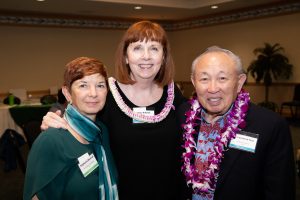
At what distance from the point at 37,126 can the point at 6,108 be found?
3.32 m

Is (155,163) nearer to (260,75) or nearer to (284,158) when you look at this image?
(284,158)

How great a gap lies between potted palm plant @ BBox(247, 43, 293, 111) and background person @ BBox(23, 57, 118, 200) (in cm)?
789

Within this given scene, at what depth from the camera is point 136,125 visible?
188 centimetres

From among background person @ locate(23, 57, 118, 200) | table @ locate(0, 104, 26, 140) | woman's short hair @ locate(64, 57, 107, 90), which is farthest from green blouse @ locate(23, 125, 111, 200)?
table @ locate(0, 104, 26, 140)

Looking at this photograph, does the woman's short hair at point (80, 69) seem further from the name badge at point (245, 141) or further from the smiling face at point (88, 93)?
the name badge at point (245, 141)

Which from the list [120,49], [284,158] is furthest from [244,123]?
[120,49]

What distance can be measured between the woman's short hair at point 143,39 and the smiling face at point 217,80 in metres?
0.36

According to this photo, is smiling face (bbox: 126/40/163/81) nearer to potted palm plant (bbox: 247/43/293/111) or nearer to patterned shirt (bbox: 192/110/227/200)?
patterned shirt (bbox: 192/110/227/200)

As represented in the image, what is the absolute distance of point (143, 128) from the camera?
187 cm

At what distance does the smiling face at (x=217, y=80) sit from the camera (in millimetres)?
1589

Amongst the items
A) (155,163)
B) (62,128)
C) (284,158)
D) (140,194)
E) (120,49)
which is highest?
(120,49)

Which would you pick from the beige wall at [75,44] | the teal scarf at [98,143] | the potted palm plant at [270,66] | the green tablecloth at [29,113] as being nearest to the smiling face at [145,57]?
the teal scarf at [98,143]

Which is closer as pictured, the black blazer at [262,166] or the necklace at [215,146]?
the black blazer at [262,166]

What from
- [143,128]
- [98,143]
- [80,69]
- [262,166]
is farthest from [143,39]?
[262,166]
